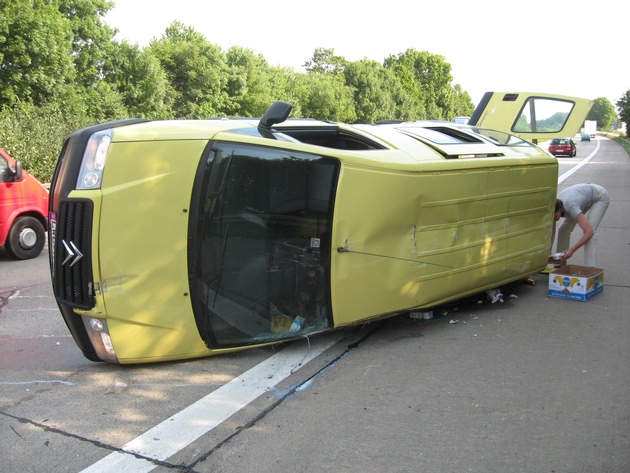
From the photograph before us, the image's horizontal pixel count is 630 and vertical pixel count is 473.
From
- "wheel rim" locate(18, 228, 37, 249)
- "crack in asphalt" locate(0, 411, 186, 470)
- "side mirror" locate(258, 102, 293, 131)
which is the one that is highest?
"side mirror" locate(258, 102, 293, 131)

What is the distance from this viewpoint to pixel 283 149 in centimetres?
438

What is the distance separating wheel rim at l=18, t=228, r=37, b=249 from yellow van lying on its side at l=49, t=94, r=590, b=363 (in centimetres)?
529

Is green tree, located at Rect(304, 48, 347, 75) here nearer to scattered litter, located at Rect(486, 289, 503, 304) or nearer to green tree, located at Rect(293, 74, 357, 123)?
green tree, located at Rect(293, 74, 357, 123)

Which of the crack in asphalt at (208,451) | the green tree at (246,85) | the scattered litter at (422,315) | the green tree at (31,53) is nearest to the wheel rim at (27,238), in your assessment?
the crack in asphalt at (208,451)

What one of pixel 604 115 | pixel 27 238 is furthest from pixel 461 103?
pixel 27 238

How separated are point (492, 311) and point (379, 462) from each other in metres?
3.10

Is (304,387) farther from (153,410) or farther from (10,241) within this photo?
(10,241)

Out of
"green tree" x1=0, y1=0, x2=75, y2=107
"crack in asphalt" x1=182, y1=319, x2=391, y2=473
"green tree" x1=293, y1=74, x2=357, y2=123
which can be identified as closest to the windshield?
"crack in asphalt" x1=182, y1=319, x2=391, y2=473

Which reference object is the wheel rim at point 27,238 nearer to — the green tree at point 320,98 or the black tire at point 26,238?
the black tire at point 26,238

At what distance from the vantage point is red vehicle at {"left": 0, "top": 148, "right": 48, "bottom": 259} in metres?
8.74

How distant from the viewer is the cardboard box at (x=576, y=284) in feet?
20.3

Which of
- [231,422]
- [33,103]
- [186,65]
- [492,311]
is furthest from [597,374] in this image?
[186,65]

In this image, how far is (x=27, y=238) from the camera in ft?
29.7

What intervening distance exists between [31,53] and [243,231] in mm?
25799
